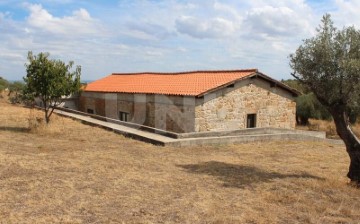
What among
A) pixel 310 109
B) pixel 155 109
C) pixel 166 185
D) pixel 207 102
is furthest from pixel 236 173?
pixel 310 109

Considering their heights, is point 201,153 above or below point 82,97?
below

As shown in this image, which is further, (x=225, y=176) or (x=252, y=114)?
(x=252, y=114)

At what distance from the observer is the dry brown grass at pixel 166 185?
7266mm

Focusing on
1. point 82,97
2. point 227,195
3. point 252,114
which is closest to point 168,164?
point 227,195

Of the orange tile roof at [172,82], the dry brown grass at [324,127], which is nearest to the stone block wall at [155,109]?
the orange tile roof at [172,82]

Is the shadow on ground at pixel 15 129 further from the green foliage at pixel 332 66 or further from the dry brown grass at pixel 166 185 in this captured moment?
the green foliage at pixel 332 66

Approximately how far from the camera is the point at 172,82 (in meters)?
24.9

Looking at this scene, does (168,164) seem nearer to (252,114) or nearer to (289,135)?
(289,135)

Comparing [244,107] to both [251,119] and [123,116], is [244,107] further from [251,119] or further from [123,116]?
[123,116]

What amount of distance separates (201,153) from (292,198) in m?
6.63

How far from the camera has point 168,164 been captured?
1226cm

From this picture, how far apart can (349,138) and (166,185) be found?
5772mm

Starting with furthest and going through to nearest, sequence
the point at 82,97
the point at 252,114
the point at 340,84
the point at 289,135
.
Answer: the point at 82,97
the point at 252,114
the point at 289,135
the point at 340,84

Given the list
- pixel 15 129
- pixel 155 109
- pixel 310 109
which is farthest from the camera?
pixel 310 109
